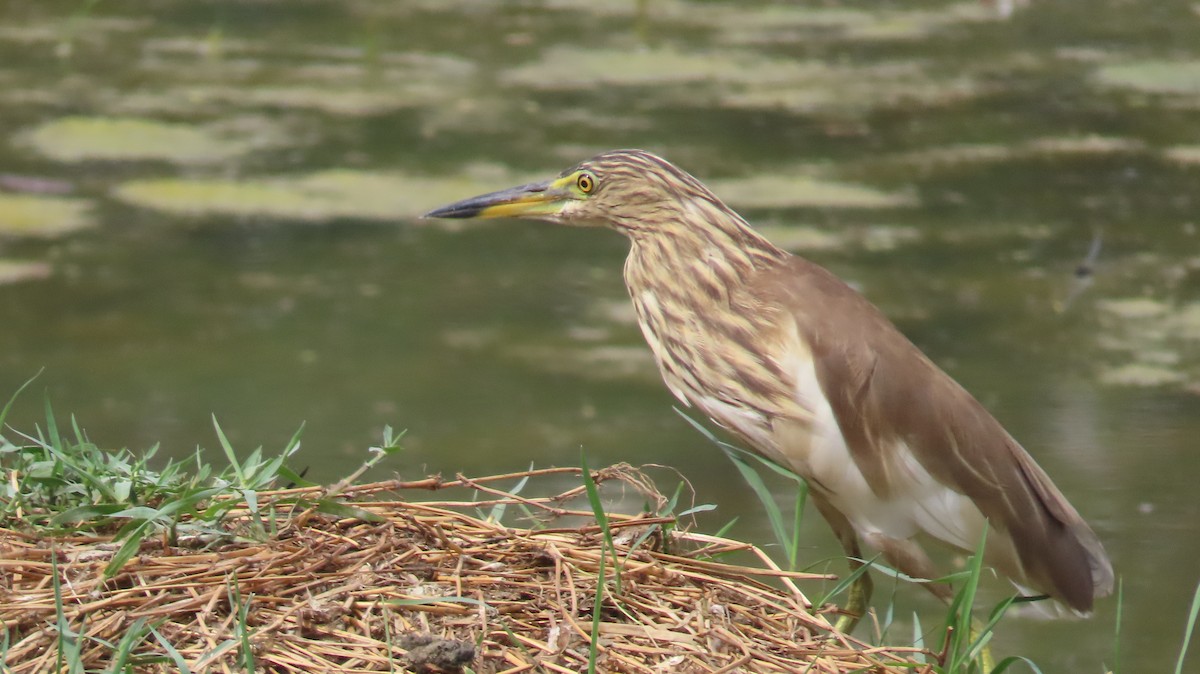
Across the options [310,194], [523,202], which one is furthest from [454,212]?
[310,194]

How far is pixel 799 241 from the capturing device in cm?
537

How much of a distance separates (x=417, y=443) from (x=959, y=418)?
1665mm

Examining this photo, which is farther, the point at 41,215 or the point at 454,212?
the point at 41,215

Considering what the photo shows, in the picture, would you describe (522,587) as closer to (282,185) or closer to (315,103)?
(282,185)

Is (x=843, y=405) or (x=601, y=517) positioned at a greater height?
(x=601, y=517)

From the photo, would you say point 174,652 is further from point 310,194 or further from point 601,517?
point 310,194

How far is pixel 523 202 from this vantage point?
3.12 metres

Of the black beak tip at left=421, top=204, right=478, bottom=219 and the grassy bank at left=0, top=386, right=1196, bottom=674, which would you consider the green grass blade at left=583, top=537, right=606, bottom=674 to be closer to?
the grassy bank at left=0, top=386, right=1196, bottom=674

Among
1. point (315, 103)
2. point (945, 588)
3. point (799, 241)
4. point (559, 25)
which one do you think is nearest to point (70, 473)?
point (945, 588)

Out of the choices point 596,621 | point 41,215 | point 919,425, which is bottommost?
point 41,215

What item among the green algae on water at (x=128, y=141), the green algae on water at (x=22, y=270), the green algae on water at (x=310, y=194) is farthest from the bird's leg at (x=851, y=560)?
the green algae on water at (x=128, y=141)

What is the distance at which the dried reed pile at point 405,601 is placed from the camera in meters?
1.88

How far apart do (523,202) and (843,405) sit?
771 mm

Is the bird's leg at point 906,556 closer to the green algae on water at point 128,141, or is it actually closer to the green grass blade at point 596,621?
the green grass blade at point 596,621
